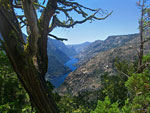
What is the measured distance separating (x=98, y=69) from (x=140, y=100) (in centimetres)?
10502

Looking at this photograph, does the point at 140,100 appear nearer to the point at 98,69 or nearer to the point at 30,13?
the point at 30,13

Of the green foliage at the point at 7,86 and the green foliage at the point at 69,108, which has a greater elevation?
the green foliage at the point at 7,86

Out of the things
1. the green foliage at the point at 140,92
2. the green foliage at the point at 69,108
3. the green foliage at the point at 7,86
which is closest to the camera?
the green foliage at the point at 140,92

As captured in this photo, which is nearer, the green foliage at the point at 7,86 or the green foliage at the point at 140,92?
the green foliage at the point at 140,92

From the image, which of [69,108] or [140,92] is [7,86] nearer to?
[140,92]

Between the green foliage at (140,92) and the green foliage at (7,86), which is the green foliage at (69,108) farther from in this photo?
the green foliage at (140,92)

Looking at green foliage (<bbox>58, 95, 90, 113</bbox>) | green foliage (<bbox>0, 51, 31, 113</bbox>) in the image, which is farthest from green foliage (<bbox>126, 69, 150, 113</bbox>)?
green foliage (<bbox>58, 95, 90, 113</bbox>)

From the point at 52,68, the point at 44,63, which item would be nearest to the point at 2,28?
the point at 44,63

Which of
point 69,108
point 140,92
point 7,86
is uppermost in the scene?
point 7,86

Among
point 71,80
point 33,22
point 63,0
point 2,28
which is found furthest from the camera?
point 71,80

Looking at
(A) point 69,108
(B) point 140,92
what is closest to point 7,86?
(B) point 140,92

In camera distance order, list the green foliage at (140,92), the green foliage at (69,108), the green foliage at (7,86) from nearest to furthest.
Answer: the green foliage at (140,92) → the green foliage at (7,86) → the green foliage at (69,108)

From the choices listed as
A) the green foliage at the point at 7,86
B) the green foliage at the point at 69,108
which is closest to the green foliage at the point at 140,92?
the green foliage at the point at 7,86

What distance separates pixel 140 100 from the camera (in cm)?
382
